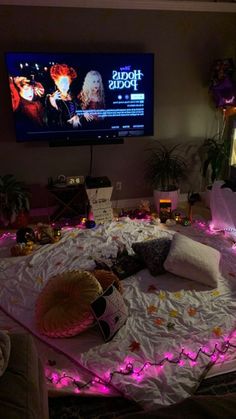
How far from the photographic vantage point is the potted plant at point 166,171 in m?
3.64

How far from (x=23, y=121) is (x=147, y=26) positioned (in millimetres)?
1593

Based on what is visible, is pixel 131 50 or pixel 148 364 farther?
pixel 131 50

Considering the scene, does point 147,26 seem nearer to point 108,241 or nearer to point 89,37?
point 89,37

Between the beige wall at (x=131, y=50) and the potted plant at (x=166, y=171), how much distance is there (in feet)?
0.32

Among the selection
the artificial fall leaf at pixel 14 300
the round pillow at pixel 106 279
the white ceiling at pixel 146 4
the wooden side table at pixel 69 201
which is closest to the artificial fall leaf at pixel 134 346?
the round pillow at pixel 106 279

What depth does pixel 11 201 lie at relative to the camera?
3197 mm

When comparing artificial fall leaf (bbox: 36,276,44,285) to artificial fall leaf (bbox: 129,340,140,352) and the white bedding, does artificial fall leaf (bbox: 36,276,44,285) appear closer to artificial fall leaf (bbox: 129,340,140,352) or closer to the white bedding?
the white bedding

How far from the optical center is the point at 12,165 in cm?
346

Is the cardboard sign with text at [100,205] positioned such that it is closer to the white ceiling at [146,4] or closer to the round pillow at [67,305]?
the round pillow at [67,305]

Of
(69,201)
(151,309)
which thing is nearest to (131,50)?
(69,201)

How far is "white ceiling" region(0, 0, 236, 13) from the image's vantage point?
3041 millimetres

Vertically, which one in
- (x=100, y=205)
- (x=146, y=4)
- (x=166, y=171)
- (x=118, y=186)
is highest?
(x=146, y=4)

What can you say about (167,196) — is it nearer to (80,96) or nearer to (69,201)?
(69,201)

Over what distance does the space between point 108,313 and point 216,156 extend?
2.48 m
